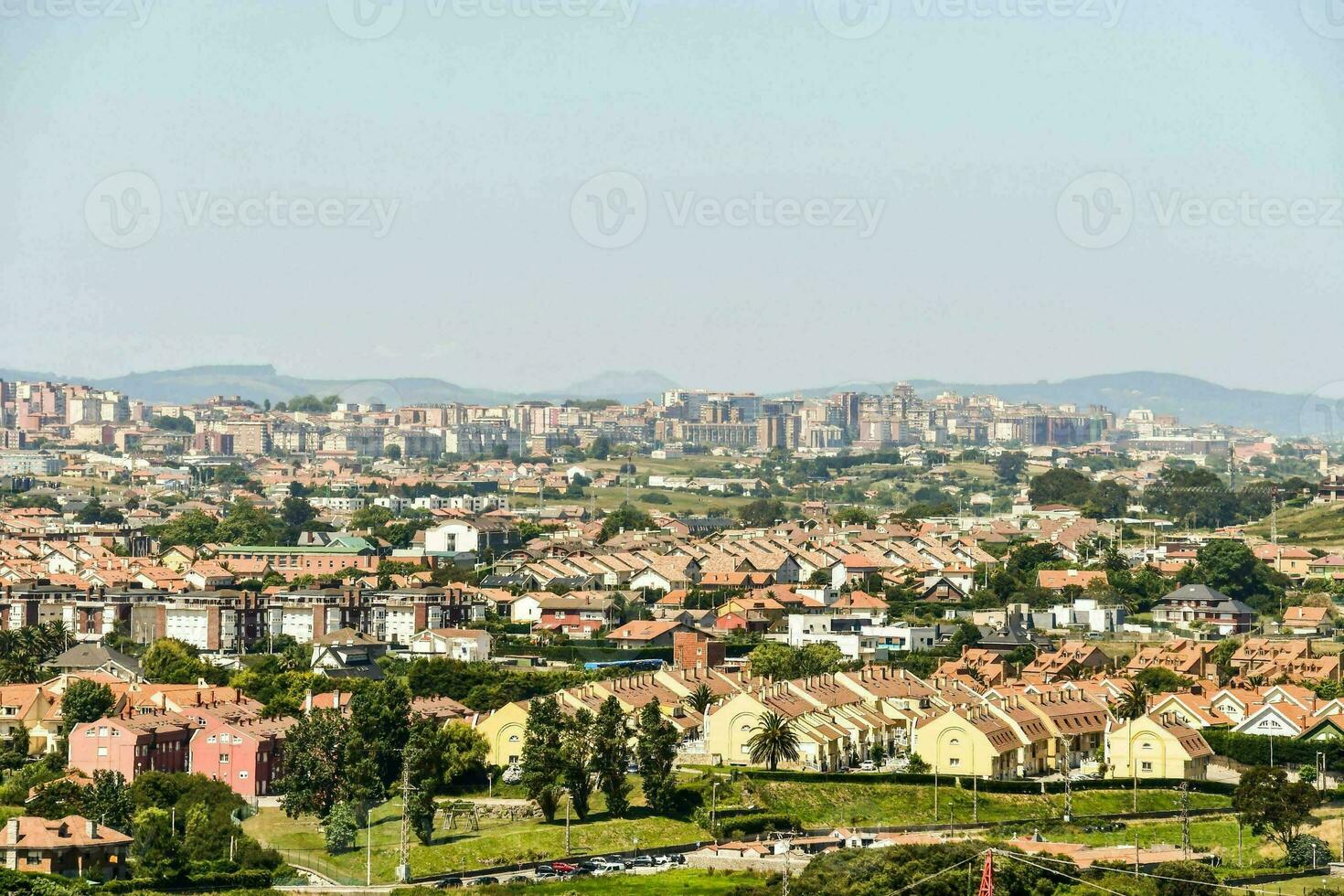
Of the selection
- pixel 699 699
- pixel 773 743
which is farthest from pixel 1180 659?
pixel 773 743

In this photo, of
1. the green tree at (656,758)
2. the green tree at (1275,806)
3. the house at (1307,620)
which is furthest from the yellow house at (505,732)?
the house at (1307,620)

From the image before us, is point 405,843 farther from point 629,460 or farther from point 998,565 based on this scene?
point 629,460

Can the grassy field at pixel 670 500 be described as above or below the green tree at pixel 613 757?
above

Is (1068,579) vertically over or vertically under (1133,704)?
over

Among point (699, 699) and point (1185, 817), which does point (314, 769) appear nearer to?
point (699, 699)

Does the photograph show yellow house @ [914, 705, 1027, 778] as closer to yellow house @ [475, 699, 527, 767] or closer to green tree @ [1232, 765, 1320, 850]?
green tree @ [1232, 765, 1320, 850]

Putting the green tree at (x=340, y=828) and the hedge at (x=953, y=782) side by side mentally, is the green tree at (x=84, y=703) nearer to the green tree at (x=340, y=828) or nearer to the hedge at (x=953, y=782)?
the green tree at (x=340, y=828)

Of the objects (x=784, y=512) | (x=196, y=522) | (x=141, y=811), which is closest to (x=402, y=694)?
(x=141, y=811)
